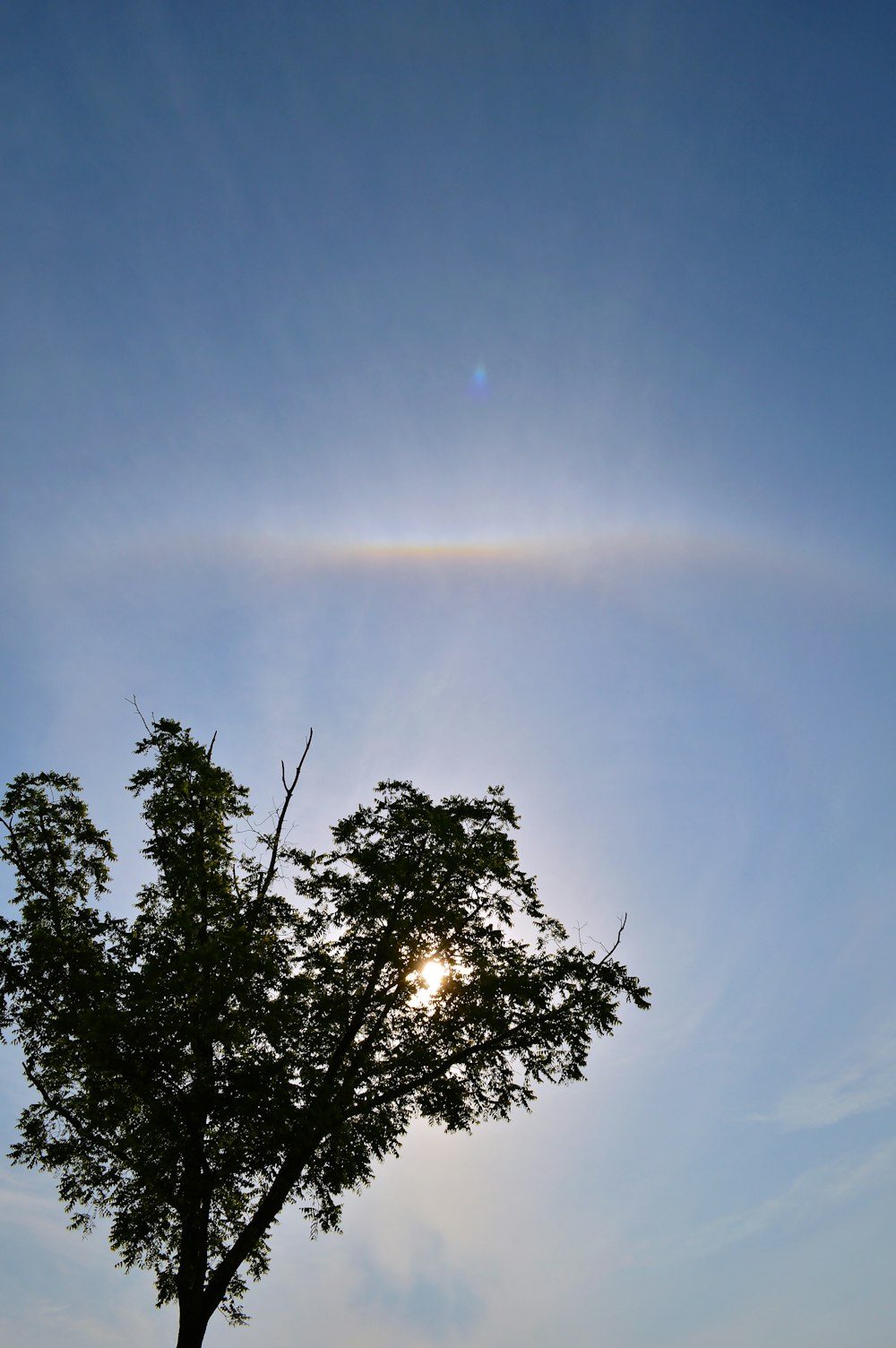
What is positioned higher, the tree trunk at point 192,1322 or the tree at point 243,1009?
the tree at point 243,1009

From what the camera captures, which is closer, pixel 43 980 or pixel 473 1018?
pixel 43 980

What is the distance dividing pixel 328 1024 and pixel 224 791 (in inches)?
216

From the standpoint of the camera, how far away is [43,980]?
52.3 feet

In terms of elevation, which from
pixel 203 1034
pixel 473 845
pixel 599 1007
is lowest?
pixel 203 1034

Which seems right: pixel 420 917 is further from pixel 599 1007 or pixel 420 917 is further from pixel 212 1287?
pixel 212 1287

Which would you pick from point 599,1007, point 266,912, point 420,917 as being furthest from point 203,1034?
point 599,1007

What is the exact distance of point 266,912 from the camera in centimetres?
1758

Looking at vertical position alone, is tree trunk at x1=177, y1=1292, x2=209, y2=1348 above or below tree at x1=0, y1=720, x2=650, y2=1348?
below

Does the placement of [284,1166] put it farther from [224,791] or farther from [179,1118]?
[224,791]

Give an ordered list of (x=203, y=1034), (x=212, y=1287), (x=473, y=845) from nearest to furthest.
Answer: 1. (x=203, y=1034)
2. (x=212, y=1287)
3. (x=473, y=845)

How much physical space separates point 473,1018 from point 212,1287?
261 inches

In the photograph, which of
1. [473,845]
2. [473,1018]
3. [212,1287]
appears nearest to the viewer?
[212,1287]

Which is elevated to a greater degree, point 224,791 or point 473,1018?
point 224,791

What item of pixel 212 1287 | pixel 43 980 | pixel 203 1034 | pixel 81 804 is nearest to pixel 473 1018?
pixel 203 1034
